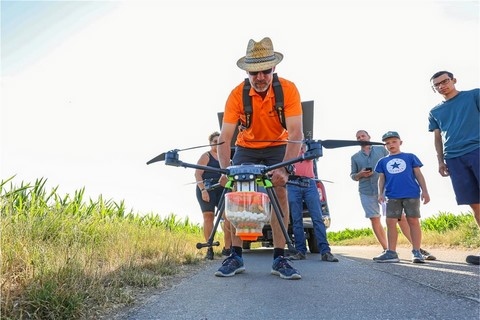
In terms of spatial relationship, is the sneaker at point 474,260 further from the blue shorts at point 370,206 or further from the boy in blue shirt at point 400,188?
the blue shorts at point 370,206

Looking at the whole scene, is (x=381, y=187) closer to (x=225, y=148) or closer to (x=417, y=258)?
(x=417, y=258)

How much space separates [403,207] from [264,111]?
331 cm

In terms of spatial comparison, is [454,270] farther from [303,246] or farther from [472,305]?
[303,246]

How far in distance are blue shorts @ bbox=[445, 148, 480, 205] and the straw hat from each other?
2997mm

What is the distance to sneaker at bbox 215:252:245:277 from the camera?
15.8ft

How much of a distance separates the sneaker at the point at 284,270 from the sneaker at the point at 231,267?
15.6 inches

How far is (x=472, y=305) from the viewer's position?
10.3ft

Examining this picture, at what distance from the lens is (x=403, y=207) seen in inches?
268

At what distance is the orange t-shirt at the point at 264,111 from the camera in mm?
4539

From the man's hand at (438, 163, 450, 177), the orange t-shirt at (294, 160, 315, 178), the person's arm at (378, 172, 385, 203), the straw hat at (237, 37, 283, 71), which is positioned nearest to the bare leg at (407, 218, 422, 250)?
the person's arm at (378, 172, 385, 203)

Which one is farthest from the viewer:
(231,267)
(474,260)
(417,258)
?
(417,258)

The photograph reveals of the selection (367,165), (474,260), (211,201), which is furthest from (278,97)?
(367,165)

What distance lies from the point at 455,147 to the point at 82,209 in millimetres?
6618

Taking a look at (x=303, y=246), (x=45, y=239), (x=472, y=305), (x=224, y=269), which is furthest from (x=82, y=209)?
(x=472, y=305)
